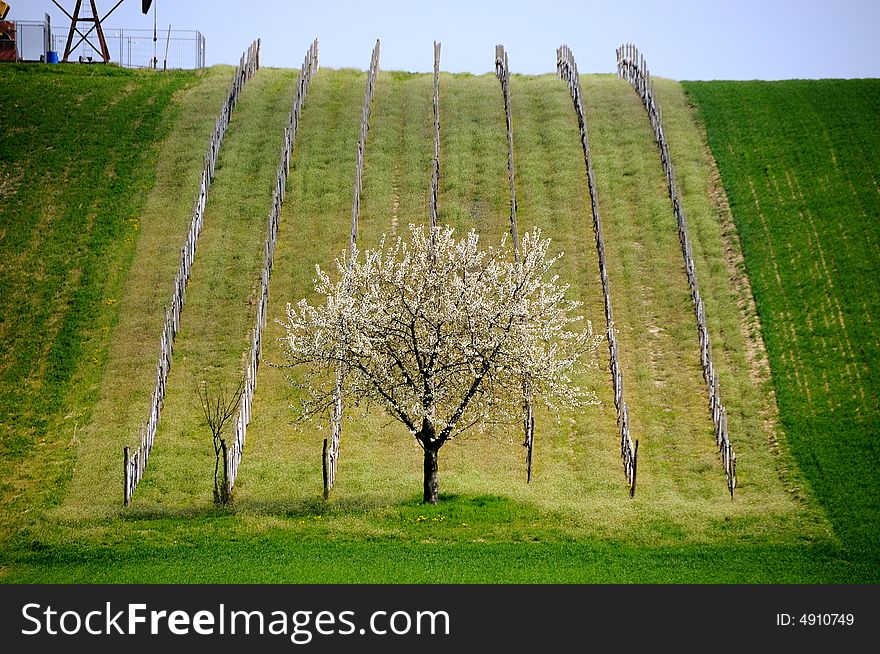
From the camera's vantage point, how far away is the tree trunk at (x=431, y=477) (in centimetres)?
3031

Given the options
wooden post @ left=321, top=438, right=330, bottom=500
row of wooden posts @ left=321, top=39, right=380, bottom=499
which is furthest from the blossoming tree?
wooden post @ left=321, top=438, right=330, bottom=500

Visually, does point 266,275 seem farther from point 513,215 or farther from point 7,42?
point 7,42

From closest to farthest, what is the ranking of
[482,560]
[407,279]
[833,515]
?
1. [482,560]
2. [833,515]
3. [407,279]

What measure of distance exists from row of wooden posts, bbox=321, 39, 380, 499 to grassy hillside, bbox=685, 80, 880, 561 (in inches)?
567

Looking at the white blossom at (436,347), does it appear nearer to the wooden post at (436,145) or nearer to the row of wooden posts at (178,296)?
the row of wooden posts at (178,296)

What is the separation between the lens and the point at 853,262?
144ft

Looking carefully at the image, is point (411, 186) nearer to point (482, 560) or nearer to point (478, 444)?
point (478, 444)

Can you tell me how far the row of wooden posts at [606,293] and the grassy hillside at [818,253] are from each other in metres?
5.48

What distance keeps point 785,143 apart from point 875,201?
7346mm

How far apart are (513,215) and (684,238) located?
7.46 meters

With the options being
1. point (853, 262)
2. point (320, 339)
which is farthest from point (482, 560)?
point (853, 262)

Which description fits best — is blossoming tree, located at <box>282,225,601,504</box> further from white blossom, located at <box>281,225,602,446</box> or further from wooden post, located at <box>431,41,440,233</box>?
wooden post, located at <box>431,41,440,233</box>

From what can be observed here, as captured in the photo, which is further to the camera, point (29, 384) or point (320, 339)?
point (29, 384)

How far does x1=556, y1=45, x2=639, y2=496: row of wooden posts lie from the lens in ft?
110
